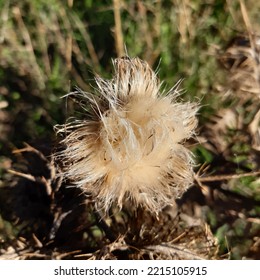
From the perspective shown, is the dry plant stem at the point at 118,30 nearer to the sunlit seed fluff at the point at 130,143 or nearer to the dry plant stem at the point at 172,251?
the sunlit seed fluff at the point at 130,143

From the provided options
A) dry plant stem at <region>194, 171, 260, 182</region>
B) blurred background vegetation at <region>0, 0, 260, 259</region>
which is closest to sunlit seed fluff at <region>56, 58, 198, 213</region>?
dry plant stem at <region>194, 171, 260, 182</region>

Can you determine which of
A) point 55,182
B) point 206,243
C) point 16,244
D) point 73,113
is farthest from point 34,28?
point 206,243

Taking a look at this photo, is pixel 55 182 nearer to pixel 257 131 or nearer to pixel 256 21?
pixel 257 131

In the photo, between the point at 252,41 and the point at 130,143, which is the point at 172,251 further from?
the point at 252,41

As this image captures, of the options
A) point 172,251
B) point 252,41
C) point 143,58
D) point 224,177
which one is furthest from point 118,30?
point 172,251

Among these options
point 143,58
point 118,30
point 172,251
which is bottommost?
point 172,251

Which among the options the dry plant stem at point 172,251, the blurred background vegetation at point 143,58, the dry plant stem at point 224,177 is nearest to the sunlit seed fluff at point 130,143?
the dry plant stem at point 172,251
